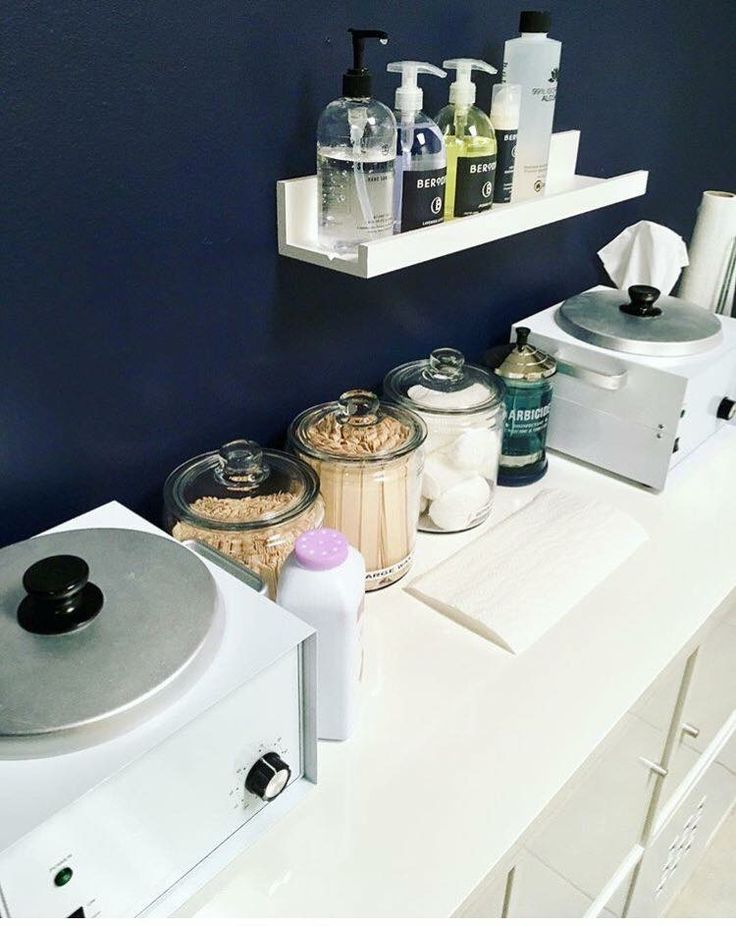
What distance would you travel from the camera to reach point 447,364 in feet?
4.04

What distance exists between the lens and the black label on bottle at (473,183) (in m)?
1.08

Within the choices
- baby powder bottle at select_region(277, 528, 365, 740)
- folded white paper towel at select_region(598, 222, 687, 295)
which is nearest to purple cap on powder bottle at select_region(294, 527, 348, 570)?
baby powder bottle at select_region(277, 528, 365, 740)

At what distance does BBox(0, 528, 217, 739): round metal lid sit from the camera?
2.01ft

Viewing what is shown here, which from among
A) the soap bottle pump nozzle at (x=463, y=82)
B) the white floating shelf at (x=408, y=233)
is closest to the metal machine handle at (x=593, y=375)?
the white floating shelf at (x=408, y=233)

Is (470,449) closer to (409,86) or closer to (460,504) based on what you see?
(460,504)

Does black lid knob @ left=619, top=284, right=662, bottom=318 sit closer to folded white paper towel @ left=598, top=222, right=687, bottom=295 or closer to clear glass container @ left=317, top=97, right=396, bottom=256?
folded white paper towel @ left=598, top=222, right=687, bottom=295

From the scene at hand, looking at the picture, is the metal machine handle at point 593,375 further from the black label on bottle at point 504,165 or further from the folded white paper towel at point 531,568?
the black label on bottle at point 504,165

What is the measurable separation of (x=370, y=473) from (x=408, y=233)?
11.8 inches

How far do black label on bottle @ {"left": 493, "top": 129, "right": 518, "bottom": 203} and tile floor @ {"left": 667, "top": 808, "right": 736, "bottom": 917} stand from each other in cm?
144

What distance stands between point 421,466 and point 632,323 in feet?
1.66

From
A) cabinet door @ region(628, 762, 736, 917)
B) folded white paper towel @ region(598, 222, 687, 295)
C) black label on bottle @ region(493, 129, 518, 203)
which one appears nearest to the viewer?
black label on bottle @ region(493, 129, 518, 203)

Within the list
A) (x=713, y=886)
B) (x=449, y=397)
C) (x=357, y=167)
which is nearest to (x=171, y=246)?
(x=357, y=167)

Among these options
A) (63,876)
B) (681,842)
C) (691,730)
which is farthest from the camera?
(681,842)

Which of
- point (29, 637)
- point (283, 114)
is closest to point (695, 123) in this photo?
point (283, 114)
